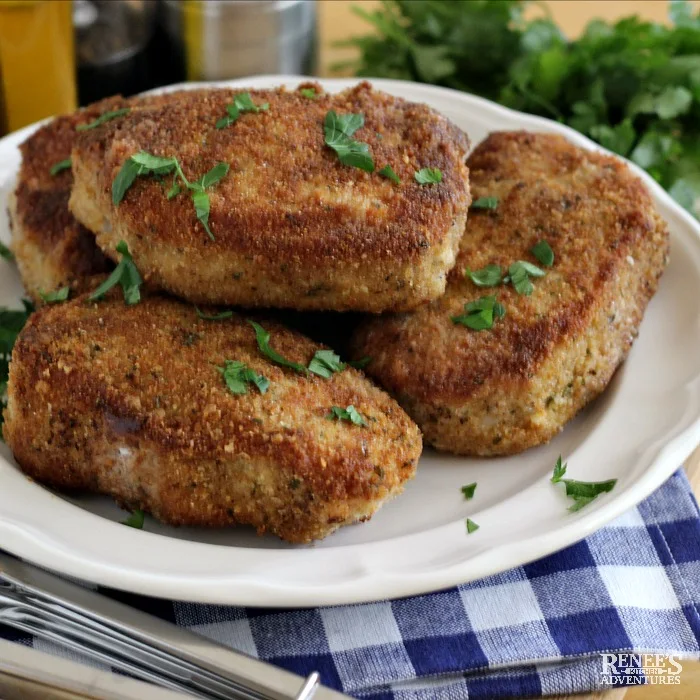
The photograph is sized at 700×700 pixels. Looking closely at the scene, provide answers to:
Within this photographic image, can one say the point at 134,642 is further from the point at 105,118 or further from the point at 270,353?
the point at 105,118

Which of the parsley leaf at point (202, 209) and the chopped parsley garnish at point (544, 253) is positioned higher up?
the parsley leaf at point (202, 209)

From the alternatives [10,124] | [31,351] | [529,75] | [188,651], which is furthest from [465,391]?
[10,124]

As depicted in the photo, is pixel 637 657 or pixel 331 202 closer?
pixel 637 657

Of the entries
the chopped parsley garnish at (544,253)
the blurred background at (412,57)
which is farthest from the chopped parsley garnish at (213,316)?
the blurred background at (412,57)

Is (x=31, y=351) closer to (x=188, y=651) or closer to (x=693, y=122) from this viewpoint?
(x=188, y=651)

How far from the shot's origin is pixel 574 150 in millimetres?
2992

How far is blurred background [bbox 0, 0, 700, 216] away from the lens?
3.82 meters

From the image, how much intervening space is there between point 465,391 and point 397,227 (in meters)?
0.45

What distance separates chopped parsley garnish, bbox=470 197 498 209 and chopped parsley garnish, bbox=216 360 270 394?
939 mm

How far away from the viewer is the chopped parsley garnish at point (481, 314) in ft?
8.09

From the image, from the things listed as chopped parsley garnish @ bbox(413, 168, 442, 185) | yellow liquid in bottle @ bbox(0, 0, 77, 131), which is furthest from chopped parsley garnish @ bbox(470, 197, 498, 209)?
yellow liquid in bottle @ bbox(0, 0, 77, 131)

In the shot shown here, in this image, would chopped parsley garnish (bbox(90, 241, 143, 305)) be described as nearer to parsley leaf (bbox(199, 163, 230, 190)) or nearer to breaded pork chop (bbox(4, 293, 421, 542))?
breaded pork chop (bbox(4, 293, 421, 542))

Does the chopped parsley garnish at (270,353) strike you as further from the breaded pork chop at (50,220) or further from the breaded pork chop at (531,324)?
the breaded pork chop at (50,220)

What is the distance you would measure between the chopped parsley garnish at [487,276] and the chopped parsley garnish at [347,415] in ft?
1.88
